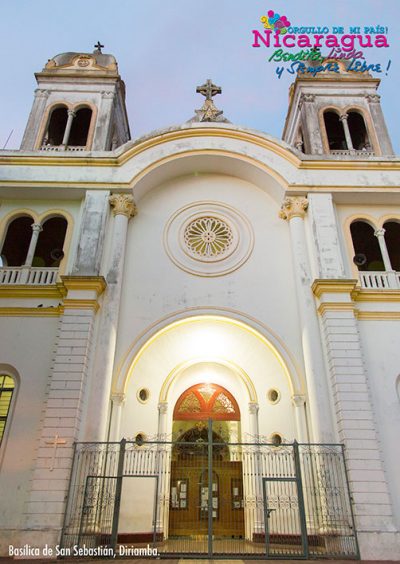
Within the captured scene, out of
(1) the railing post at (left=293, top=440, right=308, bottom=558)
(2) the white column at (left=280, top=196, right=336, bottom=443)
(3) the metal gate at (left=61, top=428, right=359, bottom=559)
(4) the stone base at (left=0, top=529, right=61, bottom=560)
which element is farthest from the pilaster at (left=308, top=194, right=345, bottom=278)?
(4) the stone base at (left=0, top=529, right=61, bottom=560)

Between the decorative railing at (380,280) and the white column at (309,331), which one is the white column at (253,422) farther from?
the decorative railing at (380,280)

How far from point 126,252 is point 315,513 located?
8.57 meters

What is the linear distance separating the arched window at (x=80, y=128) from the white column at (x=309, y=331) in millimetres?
10097

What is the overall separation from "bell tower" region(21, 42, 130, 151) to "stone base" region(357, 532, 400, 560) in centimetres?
1497

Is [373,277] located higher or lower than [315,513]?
higher

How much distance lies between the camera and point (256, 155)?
14.0 metres

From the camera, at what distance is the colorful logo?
57.8 feet

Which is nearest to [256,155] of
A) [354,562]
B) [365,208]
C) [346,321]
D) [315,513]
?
[365,208]

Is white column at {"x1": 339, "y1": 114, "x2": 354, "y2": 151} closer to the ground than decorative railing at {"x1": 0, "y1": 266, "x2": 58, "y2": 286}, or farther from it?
farther from it

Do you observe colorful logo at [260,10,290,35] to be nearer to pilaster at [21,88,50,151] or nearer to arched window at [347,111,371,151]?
arched window at [347,111,371,151]

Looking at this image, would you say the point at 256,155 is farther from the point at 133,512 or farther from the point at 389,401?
the point at 133,512

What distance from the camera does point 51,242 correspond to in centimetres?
1558

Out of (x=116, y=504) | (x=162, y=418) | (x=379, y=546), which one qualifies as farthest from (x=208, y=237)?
(x=379, y=546)

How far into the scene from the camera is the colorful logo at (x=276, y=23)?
17.6m
